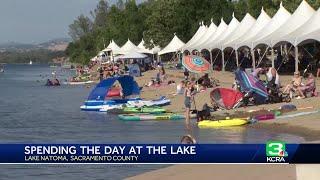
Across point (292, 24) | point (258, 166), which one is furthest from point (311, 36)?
point (258, 166)

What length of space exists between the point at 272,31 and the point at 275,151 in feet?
126

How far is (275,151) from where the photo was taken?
152 inches

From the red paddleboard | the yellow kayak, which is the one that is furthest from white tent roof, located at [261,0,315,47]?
the yellow kayak

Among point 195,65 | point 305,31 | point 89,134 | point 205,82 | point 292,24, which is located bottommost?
point 89,134

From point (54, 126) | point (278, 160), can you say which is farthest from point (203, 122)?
point (278, 160)

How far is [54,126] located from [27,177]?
1317cm

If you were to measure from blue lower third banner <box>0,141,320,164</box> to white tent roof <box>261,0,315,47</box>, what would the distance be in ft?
112

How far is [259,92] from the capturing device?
25172 mm

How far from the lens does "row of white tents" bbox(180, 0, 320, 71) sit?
35469 mm

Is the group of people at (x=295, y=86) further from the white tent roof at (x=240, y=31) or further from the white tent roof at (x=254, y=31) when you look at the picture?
the white tent roof at (x=240, y=31)

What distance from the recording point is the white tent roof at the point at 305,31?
34438mm

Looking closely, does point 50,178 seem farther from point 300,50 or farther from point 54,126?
point 300,50

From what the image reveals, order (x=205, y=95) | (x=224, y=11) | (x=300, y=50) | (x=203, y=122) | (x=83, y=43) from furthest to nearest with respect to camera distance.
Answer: (x=83, y=43) → (x=224, y=11) → (x=300, y=50) → (x=205, y=95) → (x=203, y=122)

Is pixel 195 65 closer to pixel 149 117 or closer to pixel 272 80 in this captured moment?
Result: pixel 149 117
